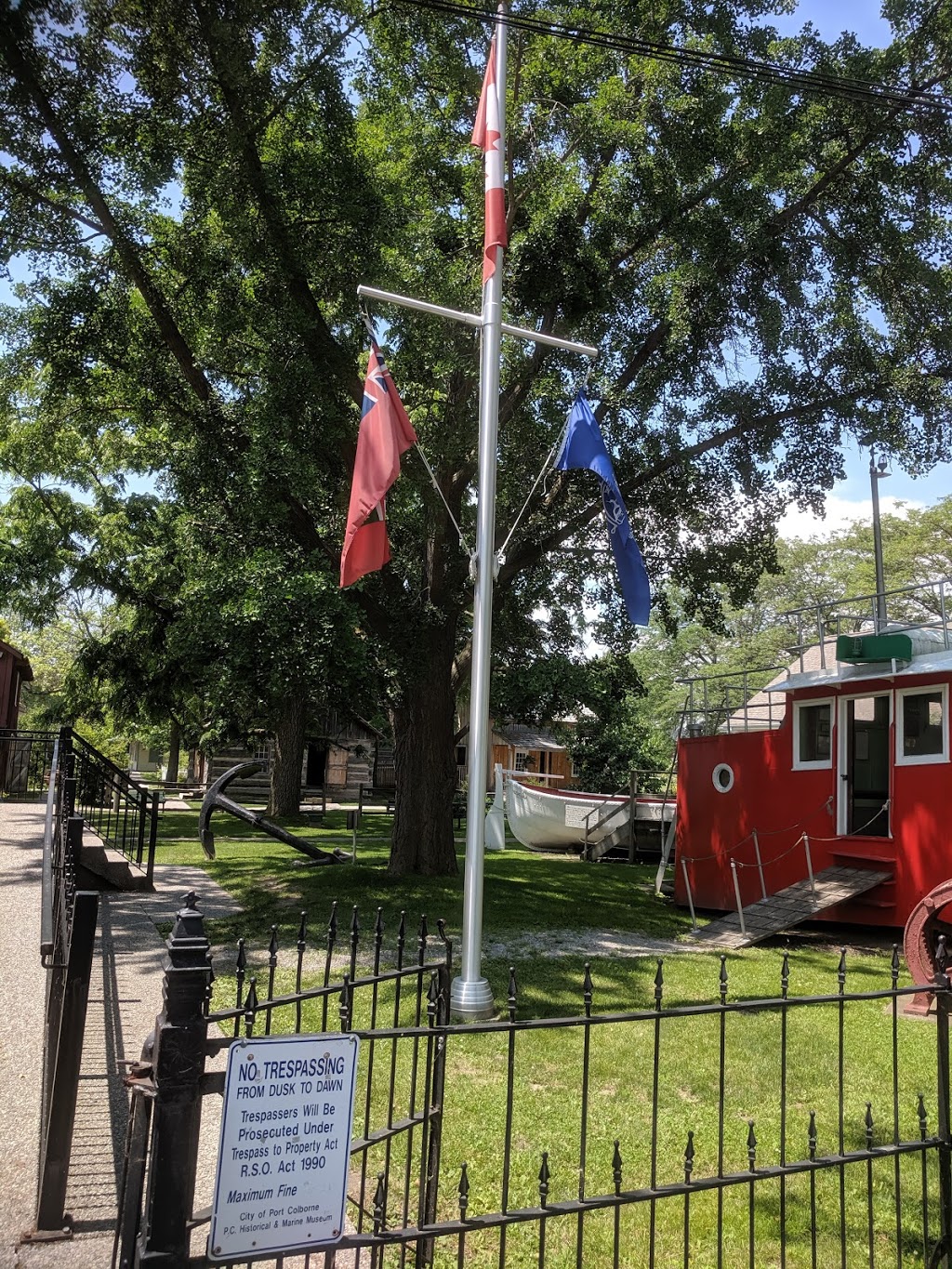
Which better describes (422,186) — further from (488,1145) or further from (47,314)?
(488,1145)

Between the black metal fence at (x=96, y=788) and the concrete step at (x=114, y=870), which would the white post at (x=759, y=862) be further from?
the concrete step at (x=114, y=870)

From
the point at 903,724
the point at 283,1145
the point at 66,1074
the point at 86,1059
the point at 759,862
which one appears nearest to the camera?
the point at 283,1145

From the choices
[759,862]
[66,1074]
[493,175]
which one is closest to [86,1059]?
[66,1074]

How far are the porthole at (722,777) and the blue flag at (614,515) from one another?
6.84m

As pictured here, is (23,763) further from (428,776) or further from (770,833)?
(770,833)

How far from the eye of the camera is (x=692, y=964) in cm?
1027

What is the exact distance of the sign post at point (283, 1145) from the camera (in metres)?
2.53

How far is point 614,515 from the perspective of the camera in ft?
29.1

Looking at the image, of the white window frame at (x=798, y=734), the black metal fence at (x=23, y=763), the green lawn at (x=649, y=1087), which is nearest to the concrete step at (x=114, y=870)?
the green lawn at (x=649, y=1087)

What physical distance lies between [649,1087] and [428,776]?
31.0ft

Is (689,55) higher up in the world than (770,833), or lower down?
higher up

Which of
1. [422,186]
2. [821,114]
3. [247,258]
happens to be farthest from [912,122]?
[247,258]

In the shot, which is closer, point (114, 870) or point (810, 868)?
point (114, 870)

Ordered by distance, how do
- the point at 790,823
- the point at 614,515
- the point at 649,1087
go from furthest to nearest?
the point at 790,823 → the point at 614,515 → the point at 649,1087
